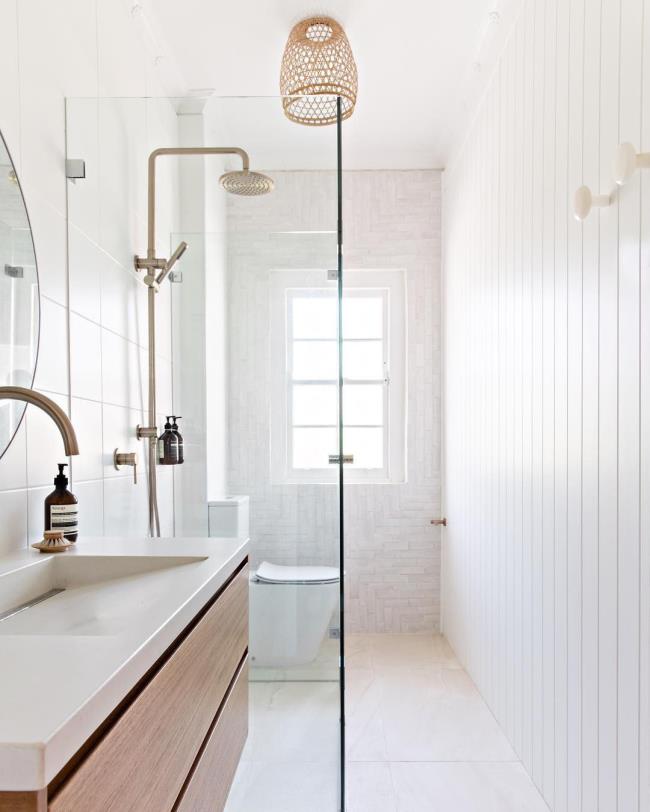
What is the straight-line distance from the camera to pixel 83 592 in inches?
51.0

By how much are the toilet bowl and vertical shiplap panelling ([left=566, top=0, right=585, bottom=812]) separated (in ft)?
2.30

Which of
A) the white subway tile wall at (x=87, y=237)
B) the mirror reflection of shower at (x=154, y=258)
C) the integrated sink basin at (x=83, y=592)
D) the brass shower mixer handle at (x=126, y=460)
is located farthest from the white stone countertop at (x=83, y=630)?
the mirror reflection of shower at (x=154, y=258)

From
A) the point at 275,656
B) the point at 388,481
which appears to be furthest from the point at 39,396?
the point at 388,481

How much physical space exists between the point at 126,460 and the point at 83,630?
96 cm

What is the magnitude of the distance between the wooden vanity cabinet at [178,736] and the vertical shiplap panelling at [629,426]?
816 mm

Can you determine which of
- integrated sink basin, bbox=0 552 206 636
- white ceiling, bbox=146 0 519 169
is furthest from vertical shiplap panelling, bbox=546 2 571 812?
integrated sink basin, bbox=0 552 206 636

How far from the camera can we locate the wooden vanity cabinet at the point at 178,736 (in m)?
0.63

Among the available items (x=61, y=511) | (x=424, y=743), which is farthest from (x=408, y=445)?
(x=61, y=511)

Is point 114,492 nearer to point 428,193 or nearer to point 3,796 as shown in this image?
point 3,796

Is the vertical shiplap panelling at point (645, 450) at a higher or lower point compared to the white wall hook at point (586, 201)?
lower

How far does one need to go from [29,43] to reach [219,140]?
0.65 m

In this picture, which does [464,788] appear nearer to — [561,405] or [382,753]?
[382,753]

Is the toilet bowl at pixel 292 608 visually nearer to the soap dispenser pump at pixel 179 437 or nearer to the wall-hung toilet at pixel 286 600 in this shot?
the wall-hung toilet at pixel 286 600

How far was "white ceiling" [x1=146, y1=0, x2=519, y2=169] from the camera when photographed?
2.36m
